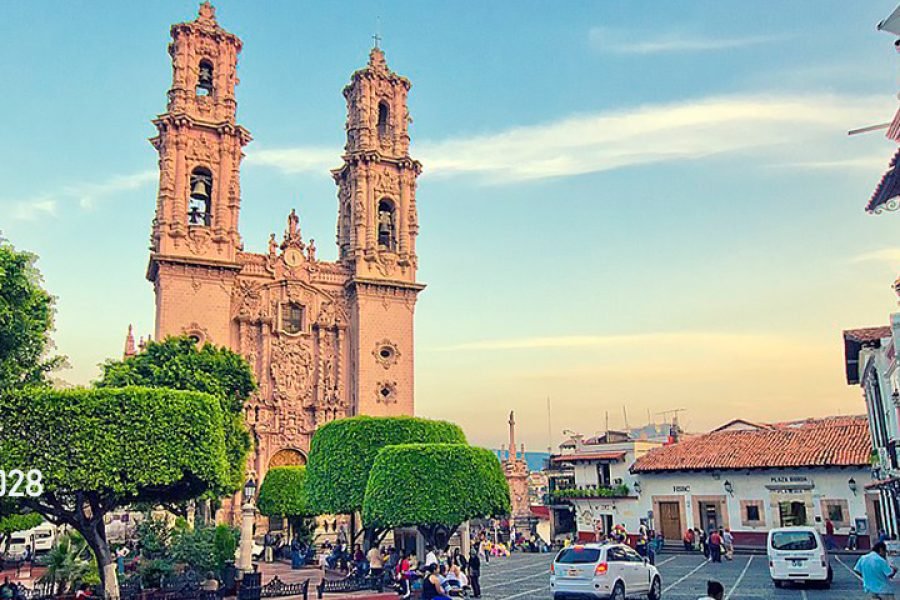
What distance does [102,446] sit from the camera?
18.6 m

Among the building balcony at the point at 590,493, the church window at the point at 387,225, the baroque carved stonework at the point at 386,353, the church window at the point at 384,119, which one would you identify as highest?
→ the church window at the point at 384,119

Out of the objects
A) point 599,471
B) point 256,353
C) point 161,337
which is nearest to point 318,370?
point 256,353

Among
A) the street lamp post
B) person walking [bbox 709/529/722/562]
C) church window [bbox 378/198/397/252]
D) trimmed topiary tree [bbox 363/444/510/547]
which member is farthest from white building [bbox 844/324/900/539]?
church window [bbox 378/198/397/252]

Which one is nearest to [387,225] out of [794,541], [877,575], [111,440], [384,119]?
[384,119]

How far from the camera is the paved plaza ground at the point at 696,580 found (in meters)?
19.5

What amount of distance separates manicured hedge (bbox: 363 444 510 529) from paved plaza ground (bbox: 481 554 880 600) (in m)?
2.46

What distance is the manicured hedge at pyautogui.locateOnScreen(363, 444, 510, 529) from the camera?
24.2m

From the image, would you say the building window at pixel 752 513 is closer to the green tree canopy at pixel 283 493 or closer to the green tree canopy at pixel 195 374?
the green tree canopy at pixel 283 493

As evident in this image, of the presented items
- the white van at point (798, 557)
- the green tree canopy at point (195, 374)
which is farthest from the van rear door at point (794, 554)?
the green tree canopy at point (195, 374)

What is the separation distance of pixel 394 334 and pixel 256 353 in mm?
8060

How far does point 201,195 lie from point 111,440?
2901cm

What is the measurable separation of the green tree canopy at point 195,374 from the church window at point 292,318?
9.67 meters

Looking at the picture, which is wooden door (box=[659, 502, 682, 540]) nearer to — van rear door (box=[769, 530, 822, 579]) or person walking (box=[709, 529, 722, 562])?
person walking (box=[709, 529, 722, 562])

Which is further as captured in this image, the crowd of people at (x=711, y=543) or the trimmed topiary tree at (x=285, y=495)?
the trimmed topiary tree at (x=285, y=495)
